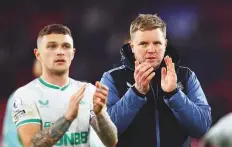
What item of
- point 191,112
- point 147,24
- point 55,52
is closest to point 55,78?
point 55,52

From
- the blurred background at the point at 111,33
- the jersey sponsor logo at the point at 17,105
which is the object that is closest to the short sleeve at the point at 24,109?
the jersey sponsor logo at the point at 17,105

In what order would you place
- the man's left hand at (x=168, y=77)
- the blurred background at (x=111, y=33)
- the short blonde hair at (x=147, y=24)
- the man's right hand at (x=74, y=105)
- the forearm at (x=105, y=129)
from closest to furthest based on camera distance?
the man's right hand at (x=74, y=105) → the forearm at (x=105, y=129) → the man's left hand at (x=168, y=77) → the short blonde hair at (x=147, y=24) → the blurred background at (x=111, y=33)

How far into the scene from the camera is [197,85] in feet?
11.7

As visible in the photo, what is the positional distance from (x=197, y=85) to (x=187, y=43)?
6148 millimetres

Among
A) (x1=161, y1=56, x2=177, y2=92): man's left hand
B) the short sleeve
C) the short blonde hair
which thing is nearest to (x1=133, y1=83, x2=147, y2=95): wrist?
(x1=161, y1=56, x2=177, y2=92): man's left hand

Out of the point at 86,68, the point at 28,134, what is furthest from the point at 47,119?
the point at 86,68

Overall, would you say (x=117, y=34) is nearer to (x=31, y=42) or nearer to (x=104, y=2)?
(x=104, y=2)

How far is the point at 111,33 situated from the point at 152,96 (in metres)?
6.15

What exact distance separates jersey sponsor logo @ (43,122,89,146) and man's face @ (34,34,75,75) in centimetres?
33

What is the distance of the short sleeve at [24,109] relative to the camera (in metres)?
3.32

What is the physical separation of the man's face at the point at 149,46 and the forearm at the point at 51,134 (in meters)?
0.58

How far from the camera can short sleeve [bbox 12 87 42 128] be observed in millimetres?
3318

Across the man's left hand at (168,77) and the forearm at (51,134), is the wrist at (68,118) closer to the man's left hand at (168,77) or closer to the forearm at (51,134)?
the forearm at (51,134)

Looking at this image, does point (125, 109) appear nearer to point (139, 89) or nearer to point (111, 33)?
point (139, 89)
